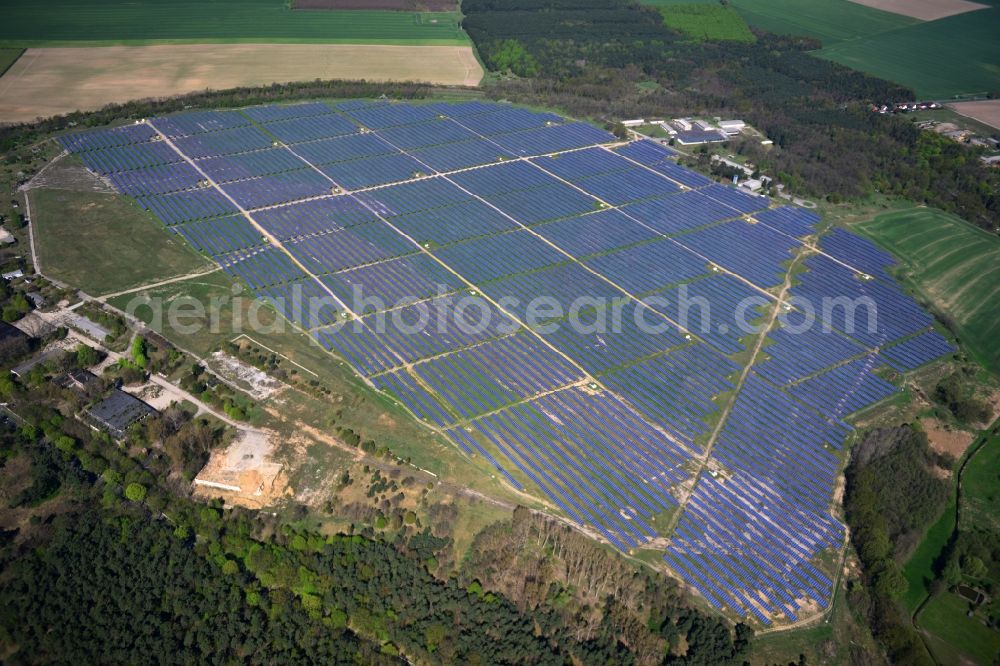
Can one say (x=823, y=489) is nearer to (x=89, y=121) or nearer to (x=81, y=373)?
(x=81, y=373)

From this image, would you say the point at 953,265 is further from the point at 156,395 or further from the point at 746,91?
the point at 156,395

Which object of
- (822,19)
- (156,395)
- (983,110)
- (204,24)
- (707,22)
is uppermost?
(822,19)

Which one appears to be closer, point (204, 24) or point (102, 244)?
point (102, 244)

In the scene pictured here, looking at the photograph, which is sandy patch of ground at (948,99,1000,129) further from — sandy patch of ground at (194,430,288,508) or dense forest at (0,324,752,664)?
sandy patch of ground at (194,430,288,508)

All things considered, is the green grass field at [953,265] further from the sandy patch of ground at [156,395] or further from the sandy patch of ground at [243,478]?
the sandy patch of ground at [156,395]

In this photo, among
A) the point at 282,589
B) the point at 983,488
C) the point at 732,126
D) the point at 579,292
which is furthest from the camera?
the point at 732,126

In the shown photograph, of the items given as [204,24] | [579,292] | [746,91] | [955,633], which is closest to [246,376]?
[579,292]
